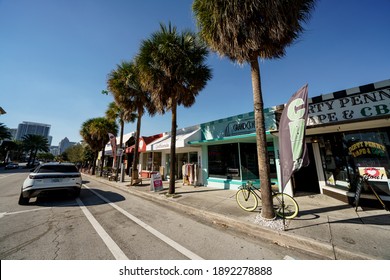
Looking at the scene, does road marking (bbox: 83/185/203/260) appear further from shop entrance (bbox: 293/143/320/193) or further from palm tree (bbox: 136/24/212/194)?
shop entrance (bbox: 293/143/320/193)

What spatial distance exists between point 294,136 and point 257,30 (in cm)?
348

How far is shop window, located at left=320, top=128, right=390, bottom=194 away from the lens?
5145 millimetres

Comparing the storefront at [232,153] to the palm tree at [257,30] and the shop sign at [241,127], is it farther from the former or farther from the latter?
the palm tree at [257,30]

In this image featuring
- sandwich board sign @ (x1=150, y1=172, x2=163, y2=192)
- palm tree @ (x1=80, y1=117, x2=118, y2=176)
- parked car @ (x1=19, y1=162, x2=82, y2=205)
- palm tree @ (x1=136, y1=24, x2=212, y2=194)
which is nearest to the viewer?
parked car @ (x1=19, y1=162, x2=82, y2=205)

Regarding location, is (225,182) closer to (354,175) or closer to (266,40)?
(354,175)

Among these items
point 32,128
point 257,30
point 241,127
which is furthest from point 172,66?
point 32,128

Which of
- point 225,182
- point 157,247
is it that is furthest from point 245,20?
point 225,182

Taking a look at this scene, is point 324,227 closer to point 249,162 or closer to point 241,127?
point 249,162

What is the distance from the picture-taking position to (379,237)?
3227 mm

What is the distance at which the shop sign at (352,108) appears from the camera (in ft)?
16.9

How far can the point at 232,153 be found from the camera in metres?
9.38

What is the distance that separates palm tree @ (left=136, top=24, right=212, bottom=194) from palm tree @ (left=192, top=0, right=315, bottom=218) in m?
2.62

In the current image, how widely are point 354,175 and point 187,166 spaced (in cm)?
859

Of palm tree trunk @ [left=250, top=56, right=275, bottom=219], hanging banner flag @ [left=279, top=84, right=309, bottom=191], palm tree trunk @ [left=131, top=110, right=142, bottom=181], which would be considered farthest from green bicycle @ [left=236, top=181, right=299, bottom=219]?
palm tree trunk @ [left=131, top=110, right=142, bottom=181]
